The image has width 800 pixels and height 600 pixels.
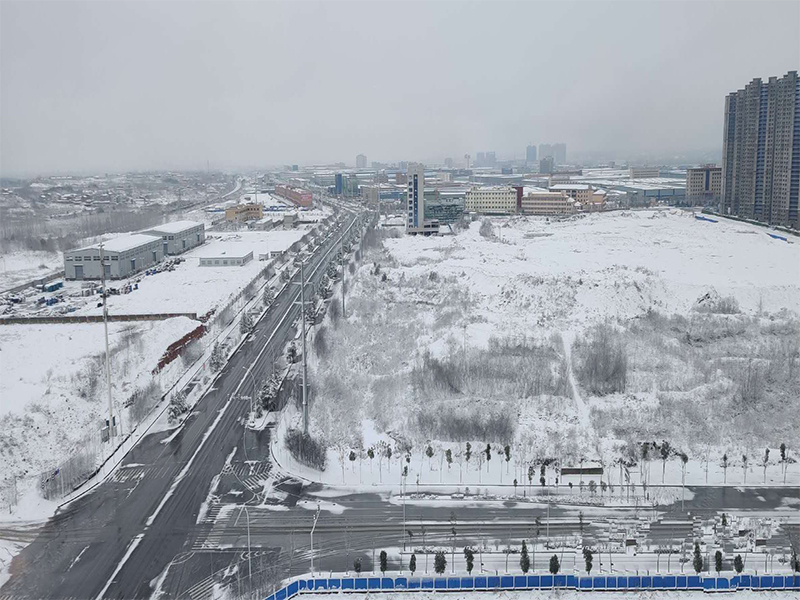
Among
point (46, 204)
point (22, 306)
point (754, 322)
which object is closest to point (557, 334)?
point (754, 322)

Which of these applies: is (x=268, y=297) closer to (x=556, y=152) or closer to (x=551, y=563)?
(x=551, y=563)

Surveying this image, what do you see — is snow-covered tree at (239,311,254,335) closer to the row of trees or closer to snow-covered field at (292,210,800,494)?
snow-covered field at (292,210,800,494)

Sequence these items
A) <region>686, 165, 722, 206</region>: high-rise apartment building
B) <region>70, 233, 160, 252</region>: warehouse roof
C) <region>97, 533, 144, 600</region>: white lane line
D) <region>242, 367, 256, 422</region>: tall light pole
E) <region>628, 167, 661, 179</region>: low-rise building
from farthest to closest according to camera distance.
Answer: <region>628, 167, 661, 179</region>: low-rise building
<region>686, 165, 722, 206</region>: high-rise apartment building
<region>70, 233, 160, 252</region>: warehouse roof
<region>242, 367, 256, 422</region>: tall light pole
<region>97, 533, 144, 600</region>: white lane line

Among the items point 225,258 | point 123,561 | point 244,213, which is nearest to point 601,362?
point 123,561

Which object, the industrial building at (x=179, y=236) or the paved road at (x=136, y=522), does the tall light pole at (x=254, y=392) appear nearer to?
the paved road at (x=136, y=522)

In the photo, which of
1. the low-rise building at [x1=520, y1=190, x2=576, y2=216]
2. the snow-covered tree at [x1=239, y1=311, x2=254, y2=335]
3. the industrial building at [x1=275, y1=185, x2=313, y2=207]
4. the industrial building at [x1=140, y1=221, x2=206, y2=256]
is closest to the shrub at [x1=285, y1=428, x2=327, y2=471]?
the snow-covered tree at [x1=239, y1=311, x2=254, y2=335]

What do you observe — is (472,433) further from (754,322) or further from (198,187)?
(198,187)
